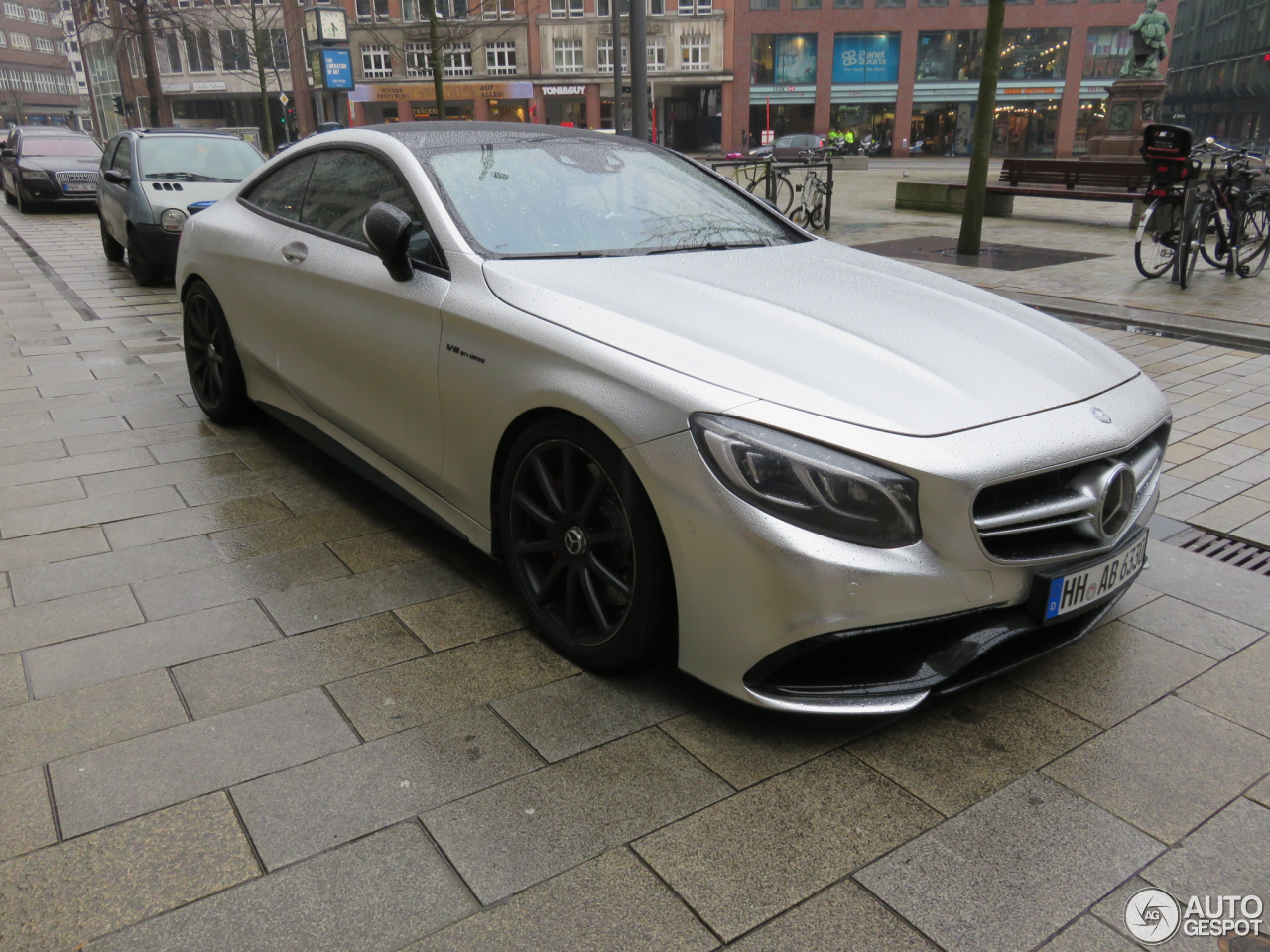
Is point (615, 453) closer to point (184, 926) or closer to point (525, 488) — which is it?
point (525, 488)

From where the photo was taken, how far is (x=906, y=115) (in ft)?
196

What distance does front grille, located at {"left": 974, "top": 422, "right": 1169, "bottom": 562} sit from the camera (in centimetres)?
242

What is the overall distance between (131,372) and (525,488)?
189 inches

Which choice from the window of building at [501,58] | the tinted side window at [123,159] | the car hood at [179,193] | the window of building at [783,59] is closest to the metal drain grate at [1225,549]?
the car hood at [179,193]

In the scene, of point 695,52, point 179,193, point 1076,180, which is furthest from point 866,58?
point 179,193

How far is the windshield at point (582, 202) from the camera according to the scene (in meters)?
3.35

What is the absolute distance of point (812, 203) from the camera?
15.7 metres

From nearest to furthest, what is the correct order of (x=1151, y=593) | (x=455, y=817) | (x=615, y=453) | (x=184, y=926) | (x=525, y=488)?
(x=184, y=926) → (x=455, y=817) → (x=615, y=453) → (x=525, y=488) → (x=1151, y=593)

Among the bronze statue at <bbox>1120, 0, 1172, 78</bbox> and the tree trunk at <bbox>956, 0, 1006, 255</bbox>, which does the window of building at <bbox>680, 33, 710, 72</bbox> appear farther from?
the tree trunk at <bbox>956, 0, 1006, 255</bbox>

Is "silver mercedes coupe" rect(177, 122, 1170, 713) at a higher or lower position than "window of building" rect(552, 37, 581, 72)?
lower

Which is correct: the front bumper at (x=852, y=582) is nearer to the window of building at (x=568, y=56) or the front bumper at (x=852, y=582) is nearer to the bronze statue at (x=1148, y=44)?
the bronze statue at (x=1148, y=44)

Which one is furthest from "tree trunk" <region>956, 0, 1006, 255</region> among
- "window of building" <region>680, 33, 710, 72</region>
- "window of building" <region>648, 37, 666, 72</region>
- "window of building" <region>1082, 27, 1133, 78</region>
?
"window of building" <region>1082, 27, 1133, 78</region>

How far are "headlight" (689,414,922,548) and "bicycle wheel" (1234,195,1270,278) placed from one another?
962cm

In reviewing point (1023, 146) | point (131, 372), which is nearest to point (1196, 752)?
point (131, 372)
